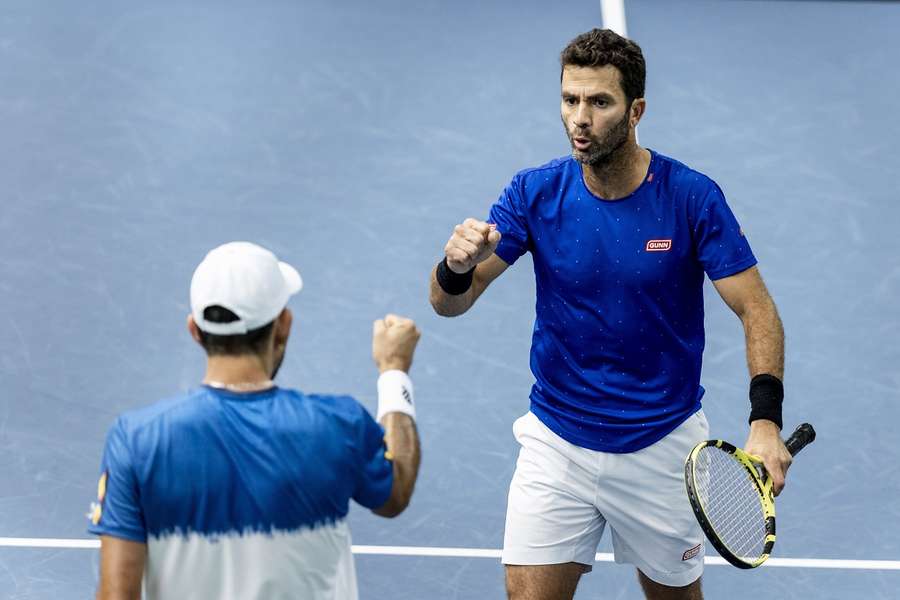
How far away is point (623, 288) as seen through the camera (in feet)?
18.3

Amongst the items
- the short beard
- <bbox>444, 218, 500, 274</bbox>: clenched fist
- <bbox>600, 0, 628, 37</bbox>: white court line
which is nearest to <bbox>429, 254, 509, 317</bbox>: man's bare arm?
<bbox>444, 218, 500, 274</bbox>: clenched fist

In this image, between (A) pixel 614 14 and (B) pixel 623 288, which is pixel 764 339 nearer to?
(B) pixel 623 288

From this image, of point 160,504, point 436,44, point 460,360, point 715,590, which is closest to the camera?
point 160,504

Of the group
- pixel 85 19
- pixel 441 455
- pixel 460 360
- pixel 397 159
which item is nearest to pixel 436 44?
pixel 397 159

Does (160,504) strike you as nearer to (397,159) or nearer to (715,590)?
(715,590)

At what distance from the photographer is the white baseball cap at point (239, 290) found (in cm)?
402

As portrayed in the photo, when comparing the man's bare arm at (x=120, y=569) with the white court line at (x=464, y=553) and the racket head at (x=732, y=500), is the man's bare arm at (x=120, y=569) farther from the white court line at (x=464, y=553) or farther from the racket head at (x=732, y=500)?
the white court line at (x=464, y=553)

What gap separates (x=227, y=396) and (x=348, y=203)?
5623mm

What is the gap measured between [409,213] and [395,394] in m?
5.26

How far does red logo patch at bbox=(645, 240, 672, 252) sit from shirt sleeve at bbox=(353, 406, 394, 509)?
1.71m

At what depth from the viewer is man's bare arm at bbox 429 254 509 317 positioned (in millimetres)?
5680

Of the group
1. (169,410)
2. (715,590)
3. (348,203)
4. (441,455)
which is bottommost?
(715,590)

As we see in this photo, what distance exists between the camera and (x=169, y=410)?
402 centimetres

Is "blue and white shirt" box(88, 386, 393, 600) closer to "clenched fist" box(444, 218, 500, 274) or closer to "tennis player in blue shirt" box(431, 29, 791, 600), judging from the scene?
"clenched fist" box(444, 218, 500, 274)
